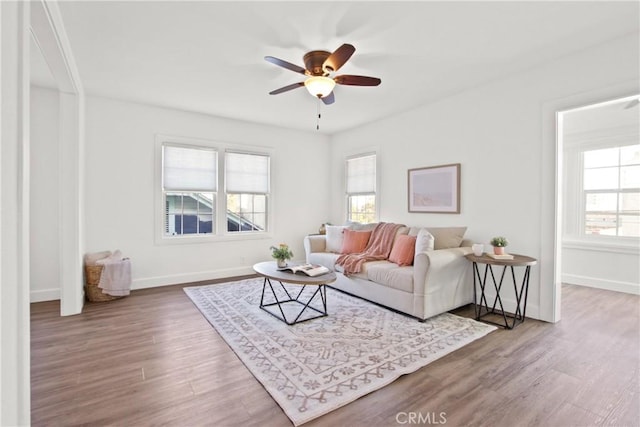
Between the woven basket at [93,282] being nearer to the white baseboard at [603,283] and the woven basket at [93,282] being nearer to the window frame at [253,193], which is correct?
the window frame at [253,193]

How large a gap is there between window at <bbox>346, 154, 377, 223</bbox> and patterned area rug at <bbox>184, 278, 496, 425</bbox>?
220 centimetres

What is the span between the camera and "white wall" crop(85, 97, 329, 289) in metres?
4.35

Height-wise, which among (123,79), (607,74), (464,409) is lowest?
(464,409)

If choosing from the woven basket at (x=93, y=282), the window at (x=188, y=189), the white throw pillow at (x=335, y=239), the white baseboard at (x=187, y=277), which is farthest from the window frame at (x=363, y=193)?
the woven basket at (x=93, y=282)

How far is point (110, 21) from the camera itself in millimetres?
2590

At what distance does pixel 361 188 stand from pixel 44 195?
15.6 feet

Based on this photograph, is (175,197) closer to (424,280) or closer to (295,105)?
(295,105)

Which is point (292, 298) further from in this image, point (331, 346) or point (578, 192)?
point (578, 192)

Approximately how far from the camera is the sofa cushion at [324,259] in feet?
14.7

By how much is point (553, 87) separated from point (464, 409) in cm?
329

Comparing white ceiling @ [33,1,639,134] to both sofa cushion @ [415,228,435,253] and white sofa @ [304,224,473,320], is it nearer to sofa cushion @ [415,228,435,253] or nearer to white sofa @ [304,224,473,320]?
sofa cushion @ [415,228,435,253]

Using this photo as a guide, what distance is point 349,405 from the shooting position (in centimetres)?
197

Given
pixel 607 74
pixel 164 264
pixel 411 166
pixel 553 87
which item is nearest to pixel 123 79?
pixel 164 264

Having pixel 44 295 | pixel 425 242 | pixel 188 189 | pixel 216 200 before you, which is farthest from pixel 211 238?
pixel 425 242
